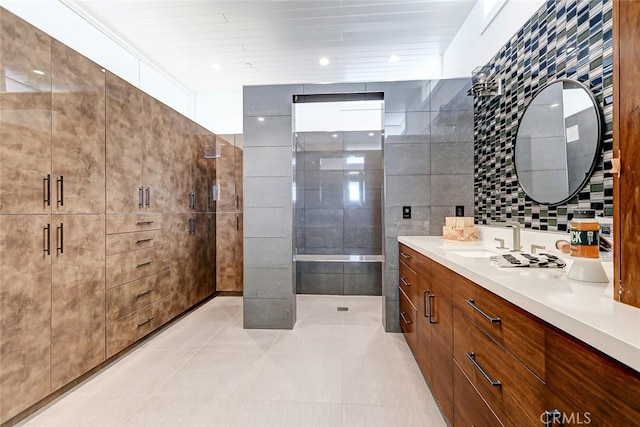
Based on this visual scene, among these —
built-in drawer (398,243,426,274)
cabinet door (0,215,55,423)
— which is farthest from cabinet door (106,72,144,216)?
built-in drawer (398,243,426,274)

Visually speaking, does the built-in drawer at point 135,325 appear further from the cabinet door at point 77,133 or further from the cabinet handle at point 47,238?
the cabinet door at point 77,133

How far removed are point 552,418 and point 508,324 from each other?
0.25m

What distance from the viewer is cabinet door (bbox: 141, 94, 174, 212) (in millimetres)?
2676

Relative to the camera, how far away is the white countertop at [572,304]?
54 centimetres

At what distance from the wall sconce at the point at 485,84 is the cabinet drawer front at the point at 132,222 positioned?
10.2ft

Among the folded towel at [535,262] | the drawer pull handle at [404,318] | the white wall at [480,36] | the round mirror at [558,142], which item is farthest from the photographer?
the drawer pull handle at [404,318]

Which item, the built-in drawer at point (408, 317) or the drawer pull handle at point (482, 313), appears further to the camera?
the built-in drawer at point (408, 317)

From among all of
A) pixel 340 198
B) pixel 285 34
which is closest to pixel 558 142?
pixel 285 34

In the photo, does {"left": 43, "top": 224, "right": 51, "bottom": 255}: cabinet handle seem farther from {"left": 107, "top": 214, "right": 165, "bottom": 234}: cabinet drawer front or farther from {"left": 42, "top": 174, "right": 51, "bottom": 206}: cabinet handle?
{"left": 107, "top": 214, "right": 165, "bottom": 234}: cabinet drawer front

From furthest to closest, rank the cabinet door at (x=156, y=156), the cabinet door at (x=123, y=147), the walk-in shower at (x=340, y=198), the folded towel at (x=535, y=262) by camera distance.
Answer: the walk-in shower at (x=340, y=198), the cabinet door at (x=156, y=156), the cabinet door at (x=123, y=147), the folded towel at (x=535, y=262)

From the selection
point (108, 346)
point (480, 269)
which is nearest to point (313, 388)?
point (480, 269)

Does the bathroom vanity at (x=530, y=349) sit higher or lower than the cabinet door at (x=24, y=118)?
lower

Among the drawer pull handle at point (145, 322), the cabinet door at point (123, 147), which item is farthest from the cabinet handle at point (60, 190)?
the drawer pull handle at point (145, 322)

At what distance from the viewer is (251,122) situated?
2.95 meters
